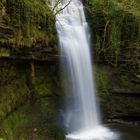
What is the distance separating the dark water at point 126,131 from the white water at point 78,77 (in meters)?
0.38

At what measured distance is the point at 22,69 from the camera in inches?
354

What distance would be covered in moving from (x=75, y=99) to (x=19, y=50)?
3.09 meters

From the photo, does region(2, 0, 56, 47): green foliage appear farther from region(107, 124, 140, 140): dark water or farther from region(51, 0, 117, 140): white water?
region(107, 124, 140, 140): dark water

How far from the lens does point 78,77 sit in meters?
10.5

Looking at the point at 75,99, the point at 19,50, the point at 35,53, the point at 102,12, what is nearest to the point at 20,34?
the point at 19,50

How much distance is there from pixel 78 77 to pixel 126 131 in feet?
7.34

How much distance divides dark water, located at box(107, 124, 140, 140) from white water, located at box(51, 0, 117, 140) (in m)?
0.38

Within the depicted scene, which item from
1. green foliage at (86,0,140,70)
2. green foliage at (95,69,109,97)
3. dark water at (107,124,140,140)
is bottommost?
dark water at (107,124,140,140)

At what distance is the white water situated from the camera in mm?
10172

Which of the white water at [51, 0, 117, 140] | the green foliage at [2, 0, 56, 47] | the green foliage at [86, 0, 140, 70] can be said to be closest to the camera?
the green foliage at [2, 0, 56, 47]

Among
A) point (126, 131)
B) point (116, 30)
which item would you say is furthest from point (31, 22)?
point (126, 131)

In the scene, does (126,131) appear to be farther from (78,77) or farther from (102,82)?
(78,77)

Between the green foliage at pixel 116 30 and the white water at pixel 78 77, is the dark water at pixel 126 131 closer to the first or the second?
the white water at pixel 78 77

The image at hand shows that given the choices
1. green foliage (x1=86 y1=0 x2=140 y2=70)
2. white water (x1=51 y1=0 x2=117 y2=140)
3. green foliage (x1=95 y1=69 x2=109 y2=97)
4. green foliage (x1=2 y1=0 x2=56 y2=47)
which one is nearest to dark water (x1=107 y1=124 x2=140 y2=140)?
white water (x1=51 y1=0 x2=117 y2=140)
